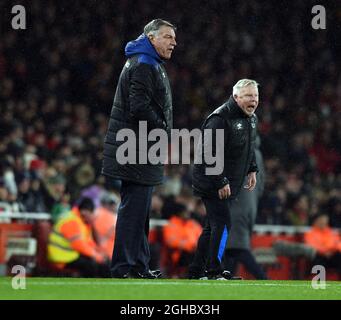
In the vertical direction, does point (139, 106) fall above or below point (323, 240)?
above

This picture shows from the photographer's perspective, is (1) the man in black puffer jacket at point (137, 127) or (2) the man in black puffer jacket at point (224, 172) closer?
(1) the man in black puffer jacket at point (137, 127)

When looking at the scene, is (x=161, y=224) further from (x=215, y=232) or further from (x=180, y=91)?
(x=180, y=91)

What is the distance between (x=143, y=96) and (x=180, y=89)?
44.5 ft

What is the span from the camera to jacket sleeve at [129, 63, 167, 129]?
8320 mm

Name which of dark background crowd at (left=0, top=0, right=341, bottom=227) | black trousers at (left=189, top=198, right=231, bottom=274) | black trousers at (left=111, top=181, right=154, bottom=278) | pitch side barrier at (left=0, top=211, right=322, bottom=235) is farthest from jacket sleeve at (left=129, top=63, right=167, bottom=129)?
dark background crowd at (left=0, top=0, right=341, bottom=227)

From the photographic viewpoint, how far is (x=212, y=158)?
888 cm

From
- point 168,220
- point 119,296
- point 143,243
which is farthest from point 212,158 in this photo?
point 168,220

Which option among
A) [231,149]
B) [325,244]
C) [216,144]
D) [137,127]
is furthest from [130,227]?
[325,244]

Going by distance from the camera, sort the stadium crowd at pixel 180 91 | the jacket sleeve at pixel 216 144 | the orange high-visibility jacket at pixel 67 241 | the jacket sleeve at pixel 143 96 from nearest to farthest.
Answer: the jacket sleeve at pixel 143 96, the jacket sleeve at pixel 216 144, the orange high-visibility jacket at pixel 67 241, the stadium crowd at pixel 180 91

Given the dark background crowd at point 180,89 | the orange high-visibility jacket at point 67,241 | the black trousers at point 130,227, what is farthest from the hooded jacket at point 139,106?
the dark background crowd at point 180,89

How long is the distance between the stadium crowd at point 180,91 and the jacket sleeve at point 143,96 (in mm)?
5530

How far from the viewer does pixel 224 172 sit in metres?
9.10

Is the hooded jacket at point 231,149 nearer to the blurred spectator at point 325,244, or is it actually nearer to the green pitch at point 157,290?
the green pitch at point 157,290

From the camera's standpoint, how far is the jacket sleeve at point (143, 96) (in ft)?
27.3
